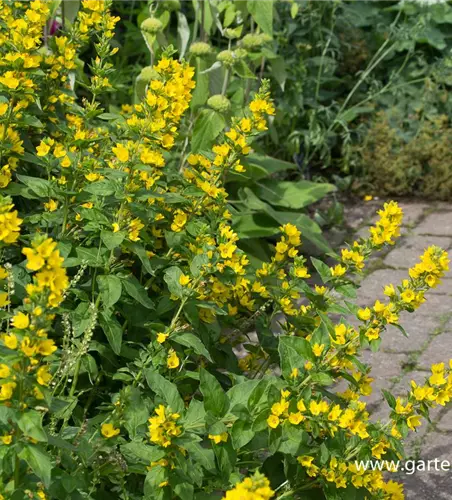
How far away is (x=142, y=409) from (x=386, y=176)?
11.4 ft

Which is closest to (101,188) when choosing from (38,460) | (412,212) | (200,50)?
(38,460)

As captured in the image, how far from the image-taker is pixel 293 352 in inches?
96.2

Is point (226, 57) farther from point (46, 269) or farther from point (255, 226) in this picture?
point (46, 269)

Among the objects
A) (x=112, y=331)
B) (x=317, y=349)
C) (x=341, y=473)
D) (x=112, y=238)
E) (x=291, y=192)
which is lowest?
→ (x=291, y=192)

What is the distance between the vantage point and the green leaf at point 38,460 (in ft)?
6.24

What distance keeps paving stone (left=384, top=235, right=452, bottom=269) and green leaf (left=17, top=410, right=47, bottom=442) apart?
10.1 ft

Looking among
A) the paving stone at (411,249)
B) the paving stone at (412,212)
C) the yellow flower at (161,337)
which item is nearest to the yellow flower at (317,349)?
the yellow flower at (161,337)

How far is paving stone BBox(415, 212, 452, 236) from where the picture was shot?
5148 mm

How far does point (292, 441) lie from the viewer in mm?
2301

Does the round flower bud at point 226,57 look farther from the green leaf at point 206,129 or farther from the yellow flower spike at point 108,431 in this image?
the yellow flower spike at point 108,431

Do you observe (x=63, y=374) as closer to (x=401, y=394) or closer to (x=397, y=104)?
(x=401, y=394)

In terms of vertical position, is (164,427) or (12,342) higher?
(12,342)

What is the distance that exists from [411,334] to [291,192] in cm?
104

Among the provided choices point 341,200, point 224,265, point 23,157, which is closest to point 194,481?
point 224,265
